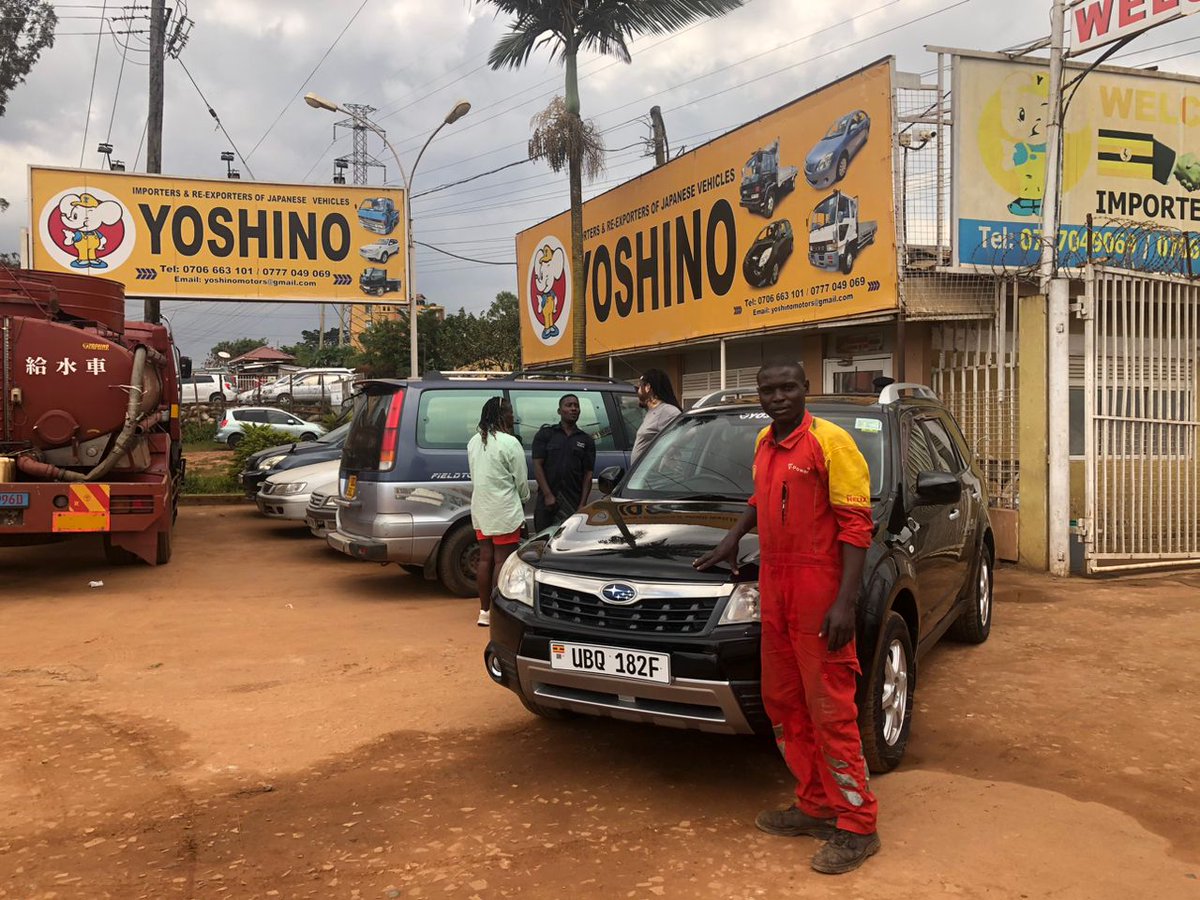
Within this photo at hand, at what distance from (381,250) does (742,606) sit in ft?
55.9

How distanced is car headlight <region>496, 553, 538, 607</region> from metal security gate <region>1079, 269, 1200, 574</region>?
6378 millimetres

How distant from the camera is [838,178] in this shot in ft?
35.0

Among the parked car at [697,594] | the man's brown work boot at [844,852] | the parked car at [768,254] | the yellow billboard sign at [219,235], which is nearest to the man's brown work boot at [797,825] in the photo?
the man's brown work boot at [844,852]

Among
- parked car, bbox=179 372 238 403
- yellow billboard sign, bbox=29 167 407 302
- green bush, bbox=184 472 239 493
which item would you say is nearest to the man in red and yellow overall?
green bush, bbox=184 472 239 493

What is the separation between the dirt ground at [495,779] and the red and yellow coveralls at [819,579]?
0.32 meters

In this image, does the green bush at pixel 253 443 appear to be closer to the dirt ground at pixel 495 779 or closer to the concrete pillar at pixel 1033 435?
the dirt ground at pixel 495 779

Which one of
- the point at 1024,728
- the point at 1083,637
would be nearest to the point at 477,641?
the point at 1024,728

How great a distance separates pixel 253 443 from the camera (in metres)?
17.2

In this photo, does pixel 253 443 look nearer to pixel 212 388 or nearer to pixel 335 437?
pixel 335 437

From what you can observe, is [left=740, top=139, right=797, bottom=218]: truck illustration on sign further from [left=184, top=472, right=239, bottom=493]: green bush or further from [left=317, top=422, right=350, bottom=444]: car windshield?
[left=184, top=472, right=239, bottom=493]: green bush

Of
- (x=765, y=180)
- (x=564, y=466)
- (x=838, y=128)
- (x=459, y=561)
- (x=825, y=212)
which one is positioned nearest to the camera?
(x=564, y=466)

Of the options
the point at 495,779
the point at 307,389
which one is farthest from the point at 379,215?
the point at 307,389

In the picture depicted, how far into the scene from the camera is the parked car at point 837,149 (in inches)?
404

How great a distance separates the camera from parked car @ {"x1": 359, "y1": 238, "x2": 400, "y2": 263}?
63.6ft
